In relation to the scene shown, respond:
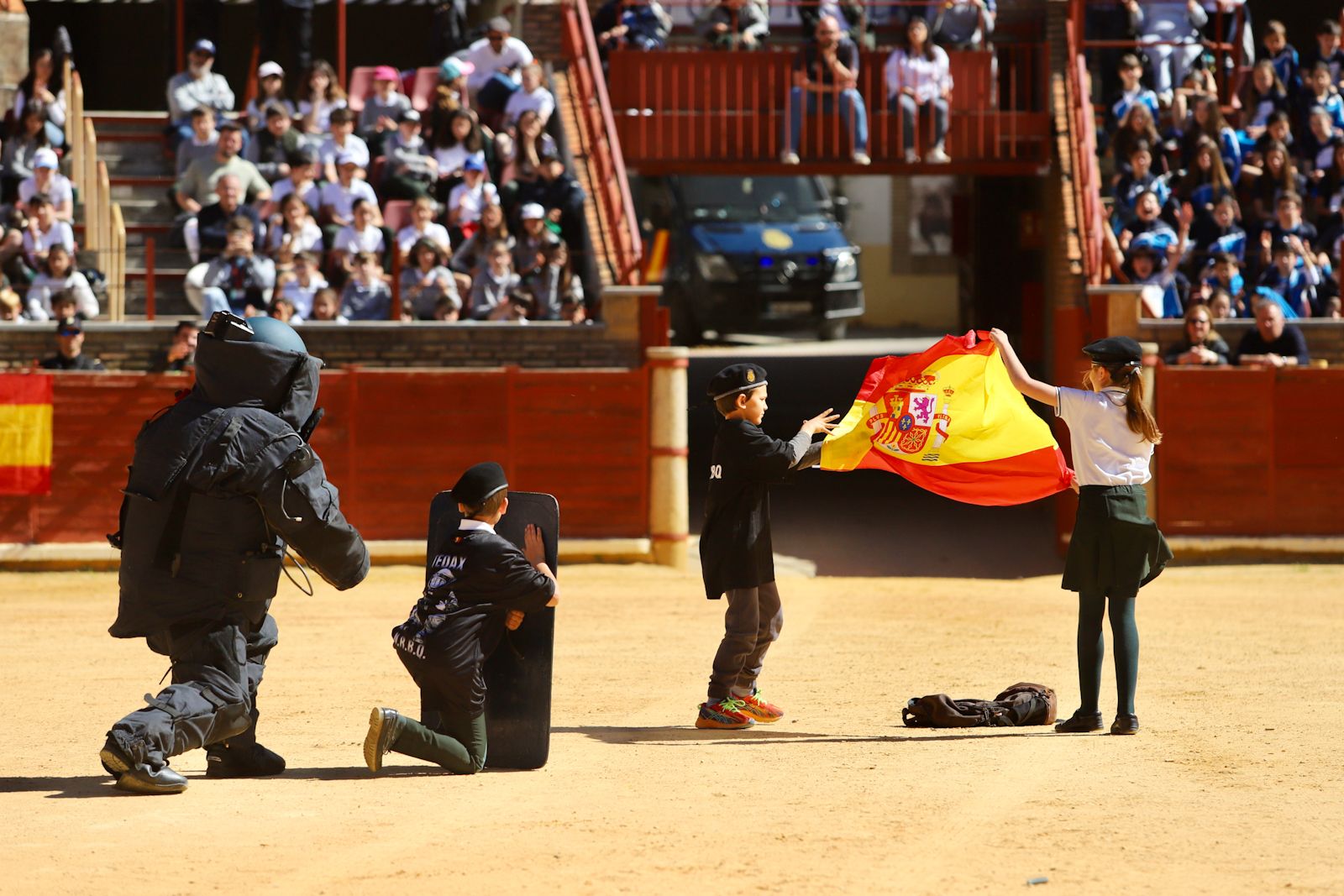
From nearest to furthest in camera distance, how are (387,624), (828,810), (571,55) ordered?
(828,810)
(387,624)
(571,55)

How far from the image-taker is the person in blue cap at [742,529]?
9062mm

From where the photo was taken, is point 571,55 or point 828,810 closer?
point 828,810

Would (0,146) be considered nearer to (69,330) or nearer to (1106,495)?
(69,330)

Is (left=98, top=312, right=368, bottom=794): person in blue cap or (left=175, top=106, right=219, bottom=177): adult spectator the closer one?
(left=98, top=312, right=368, bottom=794): person in blue cap

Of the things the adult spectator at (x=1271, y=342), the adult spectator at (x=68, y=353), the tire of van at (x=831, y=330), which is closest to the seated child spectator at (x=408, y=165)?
the adult spectator at (x=68, y=353)

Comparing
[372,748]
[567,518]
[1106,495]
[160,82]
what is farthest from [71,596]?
[160,82]

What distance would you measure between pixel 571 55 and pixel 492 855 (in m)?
14.0

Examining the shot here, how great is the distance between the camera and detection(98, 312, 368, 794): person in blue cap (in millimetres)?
A: 7391

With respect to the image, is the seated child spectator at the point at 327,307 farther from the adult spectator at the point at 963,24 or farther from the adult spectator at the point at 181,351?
the adult spectator at the point at 963,24

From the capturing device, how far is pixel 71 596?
14.5 m

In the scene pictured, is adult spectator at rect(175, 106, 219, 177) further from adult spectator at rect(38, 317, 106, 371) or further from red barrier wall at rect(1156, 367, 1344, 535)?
A: red barrier wall at rect(1156, 367, 1344, 535)

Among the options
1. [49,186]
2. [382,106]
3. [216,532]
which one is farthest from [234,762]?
[382,106]

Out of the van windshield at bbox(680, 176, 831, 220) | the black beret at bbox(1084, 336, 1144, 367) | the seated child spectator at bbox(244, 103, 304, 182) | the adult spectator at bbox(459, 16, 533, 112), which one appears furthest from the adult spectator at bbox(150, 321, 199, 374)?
the van windshield at bbox(680, 176, 831, 220)

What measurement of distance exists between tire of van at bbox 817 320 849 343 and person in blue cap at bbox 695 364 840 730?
20805 millimetres
